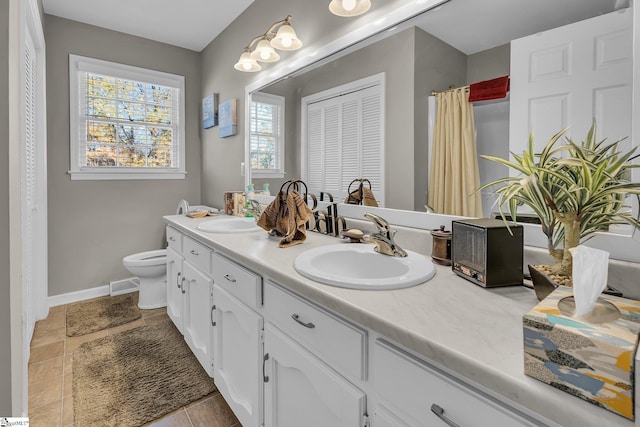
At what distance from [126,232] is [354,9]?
2.99m

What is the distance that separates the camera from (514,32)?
1057mm

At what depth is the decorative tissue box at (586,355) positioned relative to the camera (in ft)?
1.38

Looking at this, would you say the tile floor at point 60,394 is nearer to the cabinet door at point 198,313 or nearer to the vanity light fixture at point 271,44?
the cabinet door at point 198,313

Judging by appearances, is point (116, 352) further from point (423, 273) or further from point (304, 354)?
point (423, 273)

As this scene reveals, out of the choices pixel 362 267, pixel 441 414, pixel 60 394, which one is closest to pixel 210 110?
pixel 60 394

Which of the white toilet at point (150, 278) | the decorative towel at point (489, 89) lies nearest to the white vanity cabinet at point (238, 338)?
the decorative towel at point (489, 89)

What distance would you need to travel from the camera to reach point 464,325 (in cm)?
67

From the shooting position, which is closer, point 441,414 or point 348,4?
point 441,414

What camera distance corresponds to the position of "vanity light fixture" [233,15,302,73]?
1.91 meters

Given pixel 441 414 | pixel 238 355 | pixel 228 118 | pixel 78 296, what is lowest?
pixel 78 296

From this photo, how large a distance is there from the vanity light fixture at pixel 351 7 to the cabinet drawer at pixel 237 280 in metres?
1.29

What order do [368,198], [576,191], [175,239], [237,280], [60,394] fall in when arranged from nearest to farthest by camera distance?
[576,191] < [237,280] < [368,198] < [60,394] < [175,239]

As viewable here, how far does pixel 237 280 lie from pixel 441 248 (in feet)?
2.69

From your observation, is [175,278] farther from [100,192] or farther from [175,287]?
[100,192]
